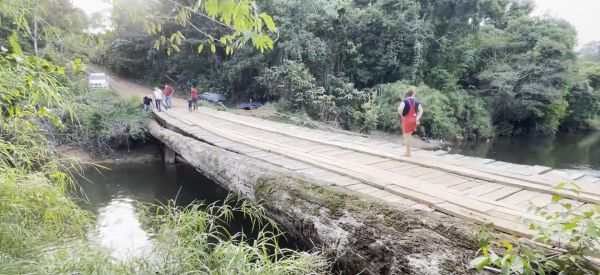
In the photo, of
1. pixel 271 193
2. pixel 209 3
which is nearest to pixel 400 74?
pixel 271 193

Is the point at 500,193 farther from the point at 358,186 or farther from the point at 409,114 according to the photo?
the point at 409,114

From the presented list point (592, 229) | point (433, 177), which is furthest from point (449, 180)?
point (592, 229)

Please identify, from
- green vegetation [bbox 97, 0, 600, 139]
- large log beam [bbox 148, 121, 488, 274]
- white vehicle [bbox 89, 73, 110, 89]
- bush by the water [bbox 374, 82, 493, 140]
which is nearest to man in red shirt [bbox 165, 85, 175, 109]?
white vehicle [bbox 89, 73, 110, 89]

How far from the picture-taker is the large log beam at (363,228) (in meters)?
2.26

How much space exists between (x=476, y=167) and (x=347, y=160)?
179cm

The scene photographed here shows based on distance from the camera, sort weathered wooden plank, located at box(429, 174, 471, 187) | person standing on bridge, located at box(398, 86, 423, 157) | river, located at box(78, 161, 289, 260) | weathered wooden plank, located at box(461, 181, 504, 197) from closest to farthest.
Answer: weathered wooden plank, located at box(461, 181, 504, 197) < weathered wooden plank, located at box(429, 174, 471, 187) < person standing on bridge, located at box(398, 86, 423, 157) < river, located at box(78, 161, 289, 260)

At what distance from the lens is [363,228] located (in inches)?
109

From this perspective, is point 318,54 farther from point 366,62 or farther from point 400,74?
point 400,74

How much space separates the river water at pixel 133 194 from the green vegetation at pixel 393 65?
9729 millimetres

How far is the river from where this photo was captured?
21.4ft

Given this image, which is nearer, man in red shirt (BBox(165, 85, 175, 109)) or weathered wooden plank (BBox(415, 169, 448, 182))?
weathered wooden plank (BBox(415, 169, 448, 182))

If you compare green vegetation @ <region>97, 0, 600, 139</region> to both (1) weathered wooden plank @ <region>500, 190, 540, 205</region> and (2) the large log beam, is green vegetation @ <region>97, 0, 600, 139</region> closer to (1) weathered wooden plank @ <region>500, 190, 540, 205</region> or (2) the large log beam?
(2) the large log beam

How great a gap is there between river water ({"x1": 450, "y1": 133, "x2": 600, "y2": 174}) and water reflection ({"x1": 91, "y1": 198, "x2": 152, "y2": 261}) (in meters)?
17.6

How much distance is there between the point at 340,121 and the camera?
65.4 ft
